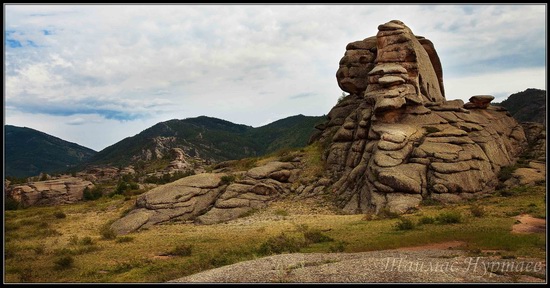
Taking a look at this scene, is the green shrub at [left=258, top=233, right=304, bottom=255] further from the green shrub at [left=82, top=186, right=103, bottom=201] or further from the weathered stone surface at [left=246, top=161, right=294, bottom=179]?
the green shrub at [left=82, top=186, right=103, bottom=201]

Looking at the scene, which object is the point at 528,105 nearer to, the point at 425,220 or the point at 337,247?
the point at 425,220

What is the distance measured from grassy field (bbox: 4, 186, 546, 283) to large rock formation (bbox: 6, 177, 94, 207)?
25.3m

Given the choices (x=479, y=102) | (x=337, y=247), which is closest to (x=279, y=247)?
(x=337, y=247)

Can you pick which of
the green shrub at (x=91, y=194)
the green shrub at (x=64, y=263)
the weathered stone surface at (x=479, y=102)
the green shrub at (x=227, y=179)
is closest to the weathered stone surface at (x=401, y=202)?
the green shrub at (x=227, y=179)

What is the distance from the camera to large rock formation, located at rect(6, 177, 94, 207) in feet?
221

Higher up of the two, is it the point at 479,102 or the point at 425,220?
the point at 479,102

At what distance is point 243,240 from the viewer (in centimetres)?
3092

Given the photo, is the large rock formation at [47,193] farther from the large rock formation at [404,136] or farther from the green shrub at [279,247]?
the green shrub at [279,247]

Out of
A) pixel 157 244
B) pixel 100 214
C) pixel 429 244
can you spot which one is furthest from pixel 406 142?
pixel 100 214

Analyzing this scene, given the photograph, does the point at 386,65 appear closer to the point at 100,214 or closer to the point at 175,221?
the point at 175,221

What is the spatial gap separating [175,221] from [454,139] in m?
33.9

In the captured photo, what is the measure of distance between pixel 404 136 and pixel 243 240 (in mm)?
26001

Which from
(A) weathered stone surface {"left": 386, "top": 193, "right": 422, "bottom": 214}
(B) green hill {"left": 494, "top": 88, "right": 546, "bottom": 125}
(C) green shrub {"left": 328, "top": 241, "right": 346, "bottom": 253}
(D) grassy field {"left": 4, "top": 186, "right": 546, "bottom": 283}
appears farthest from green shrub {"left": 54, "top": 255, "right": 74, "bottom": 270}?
(B) green hill {"left": 494, "top": 88, "right": 546, "bottom": 125}

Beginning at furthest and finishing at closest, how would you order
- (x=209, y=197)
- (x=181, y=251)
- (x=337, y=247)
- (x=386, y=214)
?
(x=209, y=197) < (x=386, y=214) < (x=181, y=251) < (x=337, y=247)
